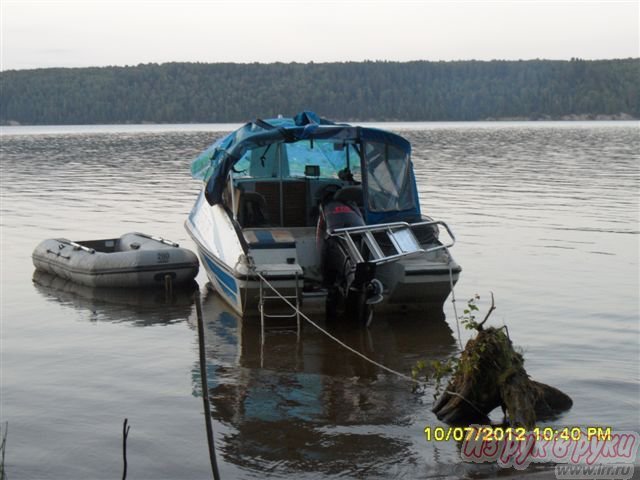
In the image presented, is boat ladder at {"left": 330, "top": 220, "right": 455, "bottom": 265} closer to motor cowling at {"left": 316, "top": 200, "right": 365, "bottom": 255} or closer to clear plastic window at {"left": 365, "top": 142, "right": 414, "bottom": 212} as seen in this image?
motor cowling at {"left": 316, "top": 200, "right": 365, "bottom": 255}

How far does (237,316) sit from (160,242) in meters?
3.36

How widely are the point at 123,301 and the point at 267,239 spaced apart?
310 centimetres

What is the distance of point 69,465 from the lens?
29.1 ft

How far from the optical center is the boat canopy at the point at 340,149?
48.1 ft

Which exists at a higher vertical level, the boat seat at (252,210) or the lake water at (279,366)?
the boat seat at (252,210)

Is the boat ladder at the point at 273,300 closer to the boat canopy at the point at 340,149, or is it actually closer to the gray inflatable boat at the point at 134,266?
the boat canopy at the point at 340,149

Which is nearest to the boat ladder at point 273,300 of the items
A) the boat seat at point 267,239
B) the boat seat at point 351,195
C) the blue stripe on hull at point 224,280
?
the blue stripe on hull at point 224,280

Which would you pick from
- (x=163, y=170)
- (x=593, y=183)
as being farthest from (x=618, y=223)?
(x=163, y=170)

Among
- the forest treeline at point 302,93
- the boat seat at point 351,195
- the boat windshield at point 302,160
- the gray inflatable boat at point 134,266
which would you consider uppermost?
the forest treeline at point 302,93

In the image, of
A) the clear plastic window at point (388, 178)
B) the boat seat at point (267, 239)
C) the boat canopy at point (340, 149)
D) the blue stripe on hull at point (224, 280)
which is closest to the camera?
the blue stripe on hull at point (224, 280)

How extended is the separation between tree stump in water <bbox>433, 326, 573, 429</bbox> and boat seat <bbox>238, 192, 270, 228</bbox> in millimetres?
6345

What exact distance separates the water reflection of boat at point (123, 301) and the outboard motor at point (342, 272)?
2411 millimetres

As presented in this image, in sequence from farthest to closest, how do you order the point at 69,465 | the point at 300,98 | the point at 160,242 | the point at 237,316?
the point at 300,98 < the point at 160,242 < the point at 237,316 < the point at 69,465

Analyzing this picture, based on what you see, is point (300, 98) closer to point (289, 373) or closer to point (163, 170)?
point (163, 170)
